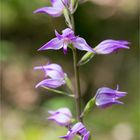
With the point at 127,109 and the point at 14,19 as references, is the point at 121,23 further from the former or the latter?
the point at 127,109

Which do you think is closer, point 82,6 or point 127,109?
point 127,109

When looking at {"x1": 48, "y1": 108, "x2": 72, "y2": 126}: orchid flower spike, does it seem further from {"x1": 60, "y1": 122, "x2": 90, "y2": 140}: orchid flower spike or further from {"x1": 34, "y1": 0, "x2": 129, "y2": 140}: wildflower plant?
{"x1": 60, "y1": 122, "x2": 90, "y2": 140}: orchid flower spike

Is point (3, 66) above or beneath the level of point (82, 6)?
beneath

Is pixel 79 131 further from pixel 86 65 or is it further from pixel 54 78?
pixel 86 65

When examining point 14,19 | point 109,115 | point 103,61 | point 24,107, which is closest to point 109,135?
point 109,115

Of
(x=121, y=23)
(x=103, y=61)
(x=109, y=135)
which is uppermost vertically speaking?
(x=121, y=23)

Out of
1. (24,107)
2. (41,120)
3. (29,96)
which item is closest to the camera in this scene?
(41,120)

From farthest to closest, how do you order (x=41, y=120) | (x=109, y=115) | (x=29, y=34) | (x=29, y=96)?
1. (x=29, y=34)
2. (x=29, y=96)
3. (x=109, y=115)
4. (x=41, y=120)

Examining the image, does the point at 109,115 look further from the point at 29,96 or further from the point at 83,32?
the point at 83,32
